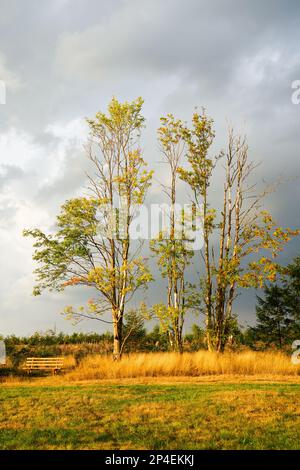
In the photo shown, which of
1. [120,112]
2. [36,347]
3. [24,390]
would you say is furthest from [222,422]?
[36,347]

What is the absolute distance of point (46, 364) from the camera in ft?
62.1

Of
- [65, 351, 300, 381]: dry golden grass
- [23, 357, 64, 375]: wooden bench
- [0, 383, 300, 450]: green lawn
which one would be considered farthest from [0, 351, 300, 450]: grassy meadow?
[23, 357, 64, 375]: wooden bench

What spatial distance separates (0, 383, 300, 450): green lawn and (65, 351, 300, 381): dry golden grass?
11.6ft

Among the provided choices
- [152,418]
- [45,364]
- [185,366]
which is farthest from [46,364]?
[152,418]

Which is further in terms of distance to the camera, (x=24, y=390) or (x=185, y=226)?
(x=185, y=226)

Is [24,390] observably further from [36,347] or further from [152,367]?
→ [36,347]

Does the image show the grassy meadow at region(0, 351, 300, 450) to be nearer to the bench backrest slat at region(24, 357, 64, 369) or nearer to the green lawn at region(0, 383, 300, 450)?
the green lawn at region(0, 383, 300, 450)

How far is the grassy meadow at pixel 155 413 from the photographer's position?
23.1 feet

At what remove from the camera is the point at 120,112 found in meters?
20.6

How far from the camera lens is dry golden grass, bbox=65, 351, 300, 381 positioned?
15852 millimetres

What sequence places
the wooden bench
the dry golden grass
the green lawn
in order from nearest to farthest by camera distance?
the green lawn, the dry golden grass, the wooden bench

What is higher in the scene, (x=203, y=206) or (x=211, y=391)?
(x=203, y=206)
